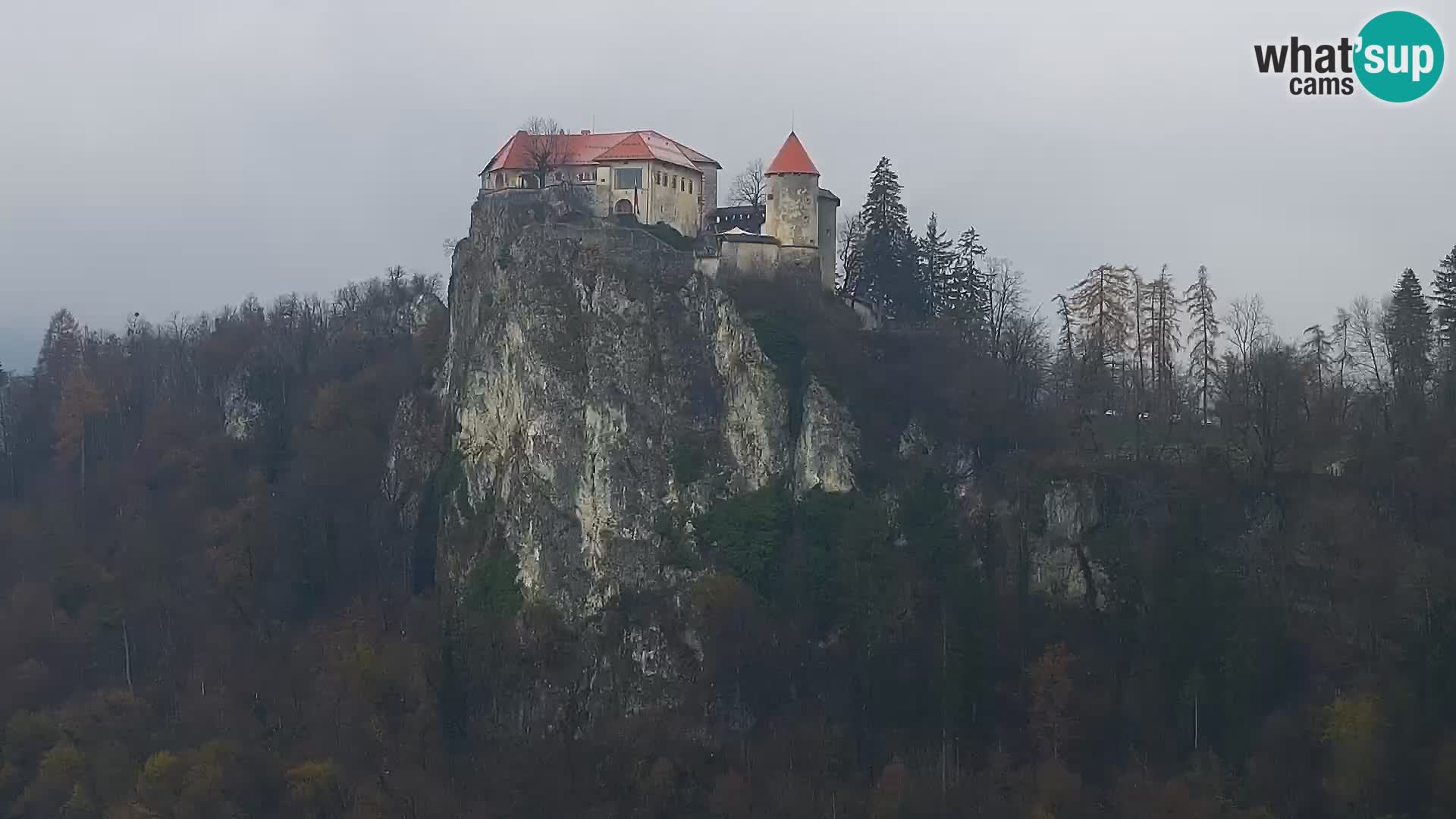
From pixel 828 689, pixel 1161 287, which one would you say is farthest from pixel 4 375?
pixel 1161 287

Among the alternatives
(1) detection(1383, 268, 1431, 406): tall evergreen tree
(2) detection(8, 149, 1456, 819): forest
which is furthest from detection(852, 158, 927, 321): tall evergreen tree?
(1) detection(1383, 268, 1431, 406): tall evergreen tree

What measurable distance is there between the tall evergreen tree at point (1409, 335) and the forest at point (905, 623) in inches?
3.9

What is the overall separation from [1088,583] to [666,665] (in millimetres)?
12961

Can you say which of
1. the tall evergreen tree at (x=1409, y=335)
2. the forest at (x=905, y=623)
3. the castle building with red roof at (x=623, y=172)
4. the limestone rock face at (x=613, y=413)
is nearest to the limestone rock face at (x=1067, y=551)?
the forest at (x=905, y=623)

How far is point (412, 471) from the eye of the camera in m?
67.9

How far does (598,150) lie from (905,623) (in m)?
20.4

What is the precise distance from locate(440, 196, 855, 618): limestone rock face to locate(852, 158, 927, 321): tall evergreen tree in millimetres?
5942

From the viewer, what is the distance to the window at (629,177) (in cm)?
6450

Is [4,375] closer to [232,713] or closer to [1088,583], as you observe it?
[232,713]

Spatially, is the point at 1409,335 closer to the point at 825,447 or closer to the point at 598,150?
the point at 825,447

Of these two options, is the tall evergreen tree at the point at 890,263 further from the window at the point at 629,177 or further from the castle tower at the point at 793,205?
the window at the point at 629,177

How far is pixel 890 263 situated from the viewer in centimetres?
6462

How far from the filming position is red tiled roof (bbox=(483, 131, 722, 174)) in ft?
213

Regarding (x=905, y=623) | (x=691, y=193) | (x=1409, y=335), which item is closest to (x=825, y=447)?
(x=905, y=623)
